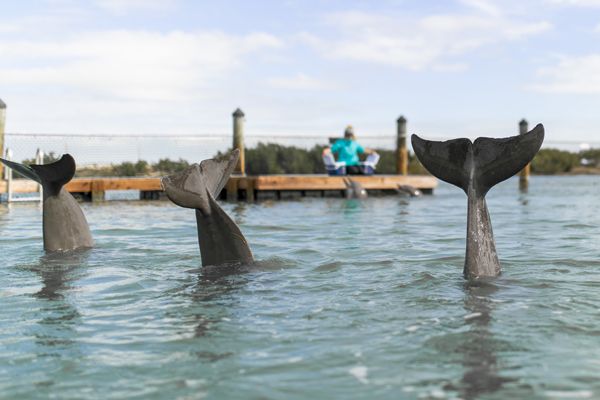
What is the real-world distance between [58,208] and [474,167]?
521cm

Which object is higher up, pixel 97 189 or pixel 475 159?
pixel 475 159

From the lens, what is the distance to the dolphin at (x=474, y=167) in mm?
6723

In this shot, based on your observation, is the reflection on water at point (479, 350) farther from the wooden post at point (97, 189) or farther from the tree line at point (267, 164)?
the wooden post at point (97, 189)

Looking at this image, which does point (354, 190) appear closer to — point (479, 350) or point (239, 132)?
point (239, 132)

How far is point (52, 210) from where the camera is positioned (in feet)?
31.0

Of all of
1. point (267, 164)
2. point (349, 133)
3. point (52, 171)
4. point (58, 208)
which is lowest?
point (58, 208)

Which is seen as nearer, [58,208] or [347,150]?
[58,208]

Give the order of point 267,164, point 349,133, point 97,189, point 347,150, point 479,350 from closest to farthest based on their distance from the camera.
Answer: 1. point 479,350
2. point 97,189
3. point 349,133
4. point 347,150
5. point 267,164

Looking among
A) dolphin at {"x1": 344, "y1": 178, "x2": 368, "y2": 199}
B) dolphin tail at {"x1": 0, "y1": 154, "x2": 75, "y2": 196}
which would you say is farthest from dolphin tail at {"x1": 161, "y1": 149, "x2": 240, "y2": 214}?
dolphin at {"x1": 344, "y1": 178, "x2": 368, "y2": 199}

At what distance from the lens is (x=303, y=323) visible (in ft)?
18.0

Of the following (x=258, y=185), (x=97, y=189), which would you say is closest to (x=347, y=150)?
(x=258, y=185)

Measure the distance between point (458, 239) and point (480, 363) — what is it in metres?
6.61

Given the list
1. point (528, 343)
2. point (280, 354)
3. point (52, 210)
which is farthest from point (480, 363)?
point (52, 210)

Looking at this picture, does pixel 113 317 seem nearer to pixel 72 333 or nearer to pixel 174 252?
pixel 72 333
